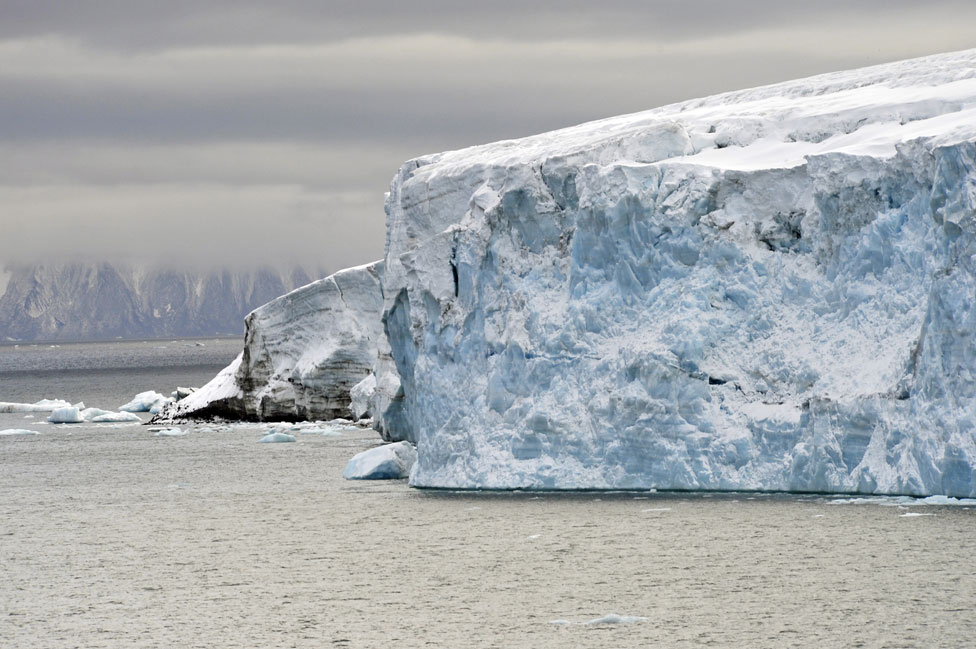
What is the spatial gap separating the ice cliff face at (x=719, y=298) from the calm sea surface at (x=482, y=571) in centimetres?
49

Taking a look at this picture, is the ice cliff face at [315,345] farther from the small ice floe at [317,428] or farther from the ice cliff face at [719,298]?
the ice cliff face at [719,298]

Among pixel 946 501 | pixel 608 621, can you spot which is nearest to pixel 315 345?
A: pixel 946 501

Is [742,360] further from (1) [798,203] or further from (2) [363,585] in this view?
(2) [363,585]

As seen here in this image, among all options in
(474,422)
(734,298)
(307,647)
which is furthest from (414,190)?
(307,647)

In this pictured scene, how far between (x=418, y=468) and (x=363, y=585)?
19.7ft

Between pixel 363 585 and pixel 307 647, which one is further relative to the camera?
pixel 363 585

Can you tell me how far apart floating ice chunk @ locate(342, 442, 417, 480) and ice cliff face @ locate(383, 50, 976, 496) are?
5.50 ft

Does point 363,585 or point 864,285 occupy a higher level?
point 864,285

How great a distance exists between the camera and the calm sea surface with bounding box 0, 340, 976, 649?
9172 mm

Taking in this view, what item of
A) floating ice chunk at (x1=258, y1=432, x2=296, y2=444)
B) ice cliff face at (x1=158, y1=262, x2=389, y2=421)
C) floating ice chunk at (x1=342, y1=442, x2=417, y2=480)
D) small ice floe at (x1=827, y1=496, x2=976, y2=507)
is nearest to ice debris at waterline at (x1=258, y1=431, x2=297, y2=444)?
floating ice chunk at (x1=258, y1=432, x2=296, y2=444)

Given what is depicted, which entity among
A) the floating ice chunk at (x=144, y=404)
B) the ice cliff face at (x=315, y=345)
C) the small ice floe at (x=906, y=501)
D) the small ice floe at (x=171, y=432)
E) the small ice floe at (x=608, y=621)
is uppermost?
the ice cliff face at (x=315, y=345)

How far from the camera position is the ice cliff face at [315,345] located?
97.6 ft

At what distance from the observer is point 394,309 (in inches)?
742

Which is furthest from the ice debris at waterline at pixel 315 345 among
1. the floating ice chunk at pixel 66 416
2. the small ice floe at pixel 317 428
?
the floating ice chunk at pixel 66 416
